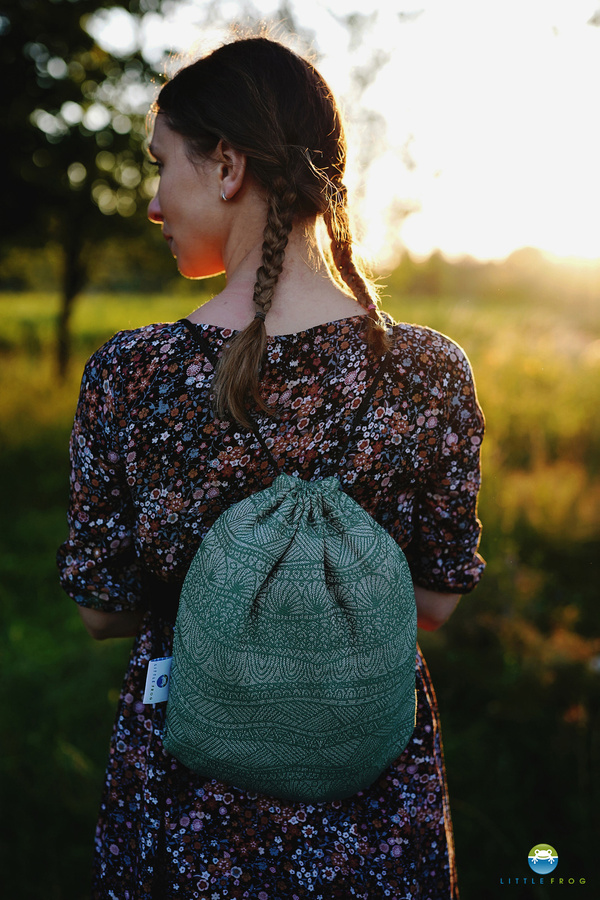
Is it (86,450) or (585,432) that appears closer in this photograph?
(86,450)

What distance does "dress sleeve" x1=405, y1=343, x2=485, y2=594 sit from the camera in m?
1.25

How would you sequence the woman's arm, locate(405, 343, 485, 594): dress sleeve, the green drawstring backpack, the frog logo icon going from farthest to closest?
the frog logo icon
the woman's arm
locate(405, 343, 485, 594): dress sleeve
the green drawstring backpack

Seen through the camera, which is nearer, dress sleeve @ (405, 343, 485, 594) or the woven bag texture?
the woven bag texture

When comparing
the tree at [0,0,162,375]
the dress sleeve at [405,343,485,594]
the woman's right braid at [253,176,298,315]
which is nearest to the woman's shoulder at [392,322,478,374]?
the dress sleeve at [405,343,485,594]

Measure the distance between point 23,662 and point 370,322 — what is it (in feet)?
9.89

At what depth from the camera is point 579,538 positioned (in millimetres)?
4102

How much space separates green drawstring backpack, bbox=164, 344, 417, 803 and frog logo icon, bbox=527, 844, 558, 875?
63.6 inches

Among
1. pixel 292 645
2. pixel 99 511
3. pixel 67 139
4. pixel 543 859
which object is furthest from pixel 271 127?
pixel 67 139

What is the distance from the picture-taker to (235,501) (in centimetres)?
114

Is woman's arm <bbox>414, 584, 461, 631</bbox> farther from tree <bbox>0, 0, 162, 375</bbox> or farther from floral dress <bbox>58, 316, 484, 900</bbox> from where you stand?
→ tree <bbox>0, 0, 162, 375</bbox>

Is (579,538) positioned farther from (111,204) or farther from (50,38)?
(111,204)

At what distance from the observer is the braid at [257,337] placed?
3.47 feet

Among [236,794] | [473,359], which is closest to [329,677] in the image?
[236,794]

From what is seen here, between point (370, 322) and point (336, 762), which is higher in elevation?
point (370, 322)
